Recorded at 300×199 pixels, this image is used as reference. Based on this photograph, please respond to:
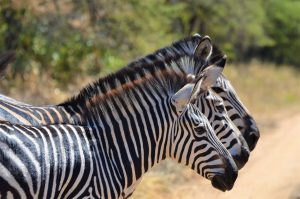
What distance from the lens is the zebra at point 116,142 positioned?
13.4 feet

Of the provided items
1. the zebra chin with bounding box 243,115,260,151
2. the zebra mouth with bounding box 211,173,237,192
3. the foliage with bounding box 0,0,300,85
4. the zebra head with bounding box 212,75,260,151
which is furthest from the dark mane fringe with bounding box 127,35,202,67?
the foliage with bounding box 0,0,300,85

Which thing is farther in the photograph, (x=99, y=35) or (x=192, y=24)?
(x=192, y=24)

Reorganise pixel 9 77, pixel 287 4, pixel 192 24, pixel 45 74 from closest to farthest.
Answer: pixel 9 77
pixel 45 74
pixel 192 24
pixel 287 4

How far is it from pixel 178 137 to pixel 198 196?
394 centimetres

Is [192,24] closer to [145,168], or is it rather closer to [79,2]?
[79,2]

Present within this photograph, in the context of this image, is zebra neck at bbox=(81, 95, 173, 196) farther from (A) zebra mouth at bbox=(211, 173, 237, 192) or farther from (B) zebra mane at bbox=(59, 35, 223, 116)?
(A) zebra mouth at bbox=(211, 173, 237, 192)

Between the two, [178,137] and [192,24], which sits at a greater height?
[192,24]

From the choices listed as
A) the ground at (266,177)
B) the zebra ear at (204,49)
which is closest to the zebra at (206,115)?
the zebra ear at (204,49)

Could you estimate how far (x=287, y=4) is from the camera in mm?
36750

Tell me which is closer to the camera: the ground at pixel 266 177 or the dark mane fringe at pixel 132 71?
the dark mane fringe at pixel 132 71

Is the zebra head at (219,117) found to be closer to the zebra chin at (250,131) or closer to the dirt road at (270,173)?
the zebra chin at (250,131)

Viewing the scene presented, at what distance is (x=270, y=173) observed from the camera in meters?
11.3

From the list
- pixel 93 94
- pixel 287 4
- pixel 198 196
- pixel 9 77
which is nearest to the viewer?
pixel 93 94

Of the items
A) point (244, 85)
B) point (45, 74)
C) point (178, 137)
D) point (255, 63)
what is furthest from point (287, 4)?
point (178, 137)
